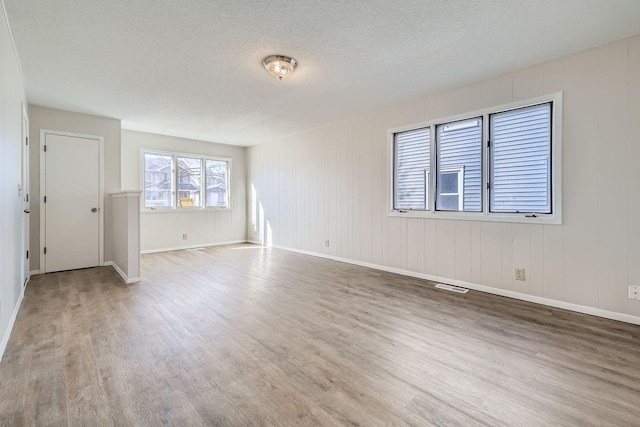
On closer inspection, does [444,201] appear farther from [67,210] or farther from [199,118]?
[67,210]

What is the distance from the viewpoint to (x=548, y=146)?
3016mm

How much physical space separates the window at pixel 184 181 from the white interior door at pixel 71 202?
1253 millimetres

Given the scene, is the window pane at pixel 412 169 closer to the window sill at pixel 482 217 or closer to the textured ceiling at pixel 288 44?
the window sill at pixel 482 217

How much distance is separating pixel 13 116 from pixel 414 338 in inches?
159

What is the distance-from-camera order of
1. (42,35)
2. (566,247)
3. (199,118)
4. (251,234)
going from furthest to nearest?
(251,234)
(199,118)
(566,247)
(42,35)

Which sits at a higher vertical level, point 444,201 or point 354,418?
point 444,201

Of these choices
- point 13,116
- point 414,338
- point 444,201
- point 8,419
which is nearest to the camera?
point 8,419

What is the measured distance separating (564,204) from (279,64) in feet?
10.2

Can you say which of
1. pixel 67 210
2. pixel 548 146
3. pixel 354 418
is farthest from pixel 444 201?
pixel 67 210

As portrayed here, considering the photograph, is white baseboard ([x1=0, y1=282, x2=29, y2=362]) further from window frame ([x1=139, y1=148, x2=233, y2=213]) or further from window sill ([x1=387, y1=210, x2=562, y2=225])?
window sill ([x1=387, y1=210, x2=562, y2=225])

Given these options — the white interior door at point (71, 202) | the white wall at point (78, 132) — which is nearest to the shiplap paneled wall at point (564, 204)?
the white wall at point (78, 132)

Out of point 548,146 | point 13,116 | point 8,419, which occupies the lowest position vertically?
point 8,419

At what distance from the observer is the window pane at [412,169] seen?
4051 mm

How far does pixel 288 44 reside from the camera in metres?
2.63
